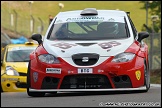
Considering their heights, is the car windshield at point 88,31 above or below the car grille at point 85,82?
above

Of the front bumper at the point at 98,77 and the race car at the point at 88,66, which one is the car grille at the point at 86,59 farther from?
the front bumper at the point at 98,77

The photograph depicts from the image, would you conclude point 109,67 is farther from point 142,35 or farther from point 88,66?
point 142,35

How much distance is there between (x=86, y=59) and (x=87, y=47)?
0.32 meters

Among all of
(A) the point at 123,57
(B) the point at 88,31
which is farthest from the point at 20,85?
(A) the point at 123,57

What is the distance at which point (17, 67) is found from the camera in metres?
17.6

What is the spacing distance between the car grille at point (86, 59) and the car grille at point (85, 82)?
21cm

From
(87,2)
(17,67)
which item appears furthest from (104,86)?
(87,2)

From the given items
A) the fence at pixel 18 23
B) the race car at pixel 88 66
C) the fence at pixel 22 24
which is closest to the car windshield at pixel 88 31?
the race car at pixel 88 66

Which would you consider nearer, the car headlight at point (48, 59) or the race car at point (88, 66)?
the race car at point (88, 66)

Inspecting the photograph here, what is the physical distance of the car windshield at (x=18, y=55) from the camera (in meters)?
18.7

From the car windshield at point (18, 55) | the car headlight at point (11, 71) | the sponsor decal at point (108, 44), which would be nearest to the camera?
the sponsor decal at point (108, 44)

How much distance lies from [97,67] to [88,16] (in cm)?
219

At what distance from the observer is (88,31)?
12.7m

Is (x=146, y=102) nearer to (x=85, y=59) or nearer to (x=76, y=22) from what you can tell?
(x=85, y=59)
